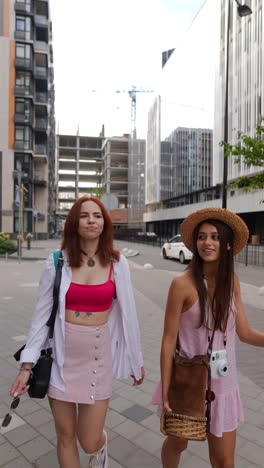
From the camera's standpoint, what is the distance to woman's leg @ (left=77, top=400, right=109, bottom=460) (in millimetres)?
2084

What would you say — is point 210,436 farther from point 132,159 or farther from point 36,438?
point 132,159

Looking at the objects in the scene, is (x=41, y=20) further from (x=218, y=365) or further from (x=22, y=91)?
(x=218, y=365)

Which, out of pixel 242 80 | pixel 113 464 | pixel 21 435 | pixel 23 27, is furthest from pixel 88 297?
pixel 23 27

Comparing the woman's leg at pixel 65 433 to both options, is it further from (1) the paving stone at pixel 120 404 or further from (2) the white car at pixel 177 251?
(2) the white car at pixel 177 251

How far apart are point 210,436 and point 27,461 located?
1.45 metres

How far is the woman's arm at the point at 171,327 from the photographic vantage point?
1.90 m

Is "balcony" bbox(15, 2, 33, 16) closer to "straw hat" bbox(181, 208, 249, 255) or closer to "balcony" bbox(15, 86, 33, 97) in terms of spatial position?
"balcony" bbox(15, 86, 33, 97)

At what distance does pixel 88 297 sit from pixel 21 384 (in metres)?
0.58

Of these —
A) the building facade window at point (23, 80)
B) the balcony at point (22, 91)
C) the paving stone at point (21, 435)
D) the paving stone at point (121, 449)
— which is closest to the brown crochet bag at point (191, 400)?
the paving stone at point (121, 449)

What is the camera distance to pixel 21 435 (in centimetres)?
296

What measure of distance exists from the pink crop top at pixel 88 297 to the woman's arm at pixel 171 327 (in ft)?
1.30

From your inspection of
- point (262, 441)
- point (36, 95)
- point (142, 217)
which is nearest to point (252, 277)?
point (262, 441)

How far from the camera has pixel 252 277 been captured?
13.3 meters

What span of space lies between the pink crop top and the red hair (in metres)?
0.15
